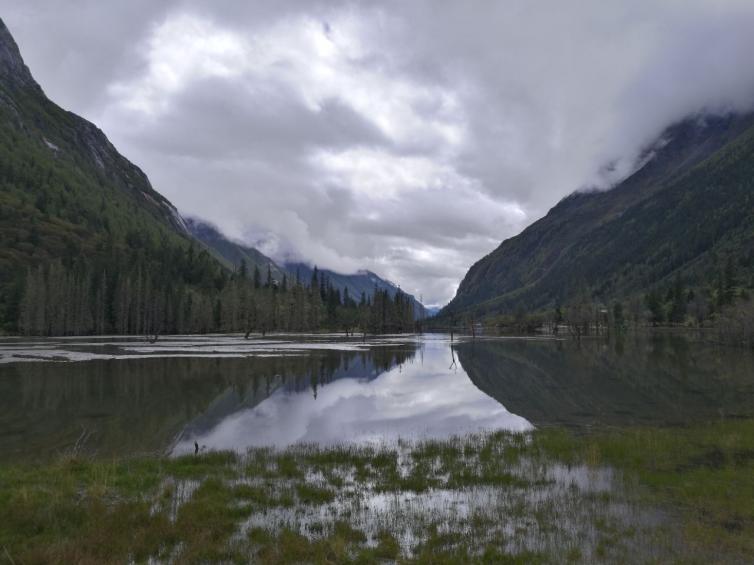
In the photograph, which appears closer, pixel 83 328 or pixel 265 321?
pixel 83 328

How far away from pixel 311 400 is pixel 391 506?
25.2m

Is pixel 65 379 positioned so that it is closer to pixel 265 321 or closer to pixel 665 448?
pixel 665 448

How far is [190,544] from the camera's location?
1262 centimetres

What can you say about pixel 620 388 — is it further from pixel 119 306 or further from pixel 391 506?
pixel 119 306

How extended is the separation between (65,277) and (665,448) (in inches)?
7022

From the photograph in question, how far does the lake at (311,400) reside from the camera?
92.9 ft

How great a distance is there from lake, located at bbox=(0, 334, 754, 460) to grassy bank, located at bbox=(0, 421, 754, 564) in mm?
4944

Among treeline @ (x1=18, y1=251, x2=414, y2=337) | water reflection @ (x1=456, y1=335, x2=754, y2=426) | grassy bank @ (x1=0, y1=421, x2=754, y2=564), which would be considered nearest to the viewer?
grassy bank @ (x1=0, y1=421, x2=754, y2=564)

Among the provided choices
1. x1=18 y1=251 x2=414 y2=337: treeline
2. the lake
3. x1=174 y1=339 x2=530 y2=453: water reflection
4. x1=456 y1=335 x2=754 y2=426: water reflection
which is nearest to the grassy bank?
x1=174 y1=339 x2=530 y2=453: water reflection

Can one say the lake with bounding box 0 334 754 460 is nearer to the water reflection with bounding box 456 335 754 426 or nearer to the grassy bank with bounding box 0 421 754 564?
the water reflection with bounding box 456 335 754 426

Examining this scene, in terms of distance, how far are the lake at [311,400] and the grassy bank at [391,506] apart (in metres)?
4.94

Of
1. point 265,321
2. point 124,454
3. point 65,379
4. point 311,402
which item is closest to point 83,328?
point 265,321

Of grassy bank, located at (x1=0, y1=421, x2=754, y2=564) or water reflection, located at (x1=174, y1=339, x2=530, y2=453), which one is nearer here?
grassy bank, located at (x1=0, y1=421, x2=754, y2=564)

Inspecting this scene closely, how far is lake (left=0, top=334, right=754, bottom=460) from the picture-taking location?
2832 centimetres
